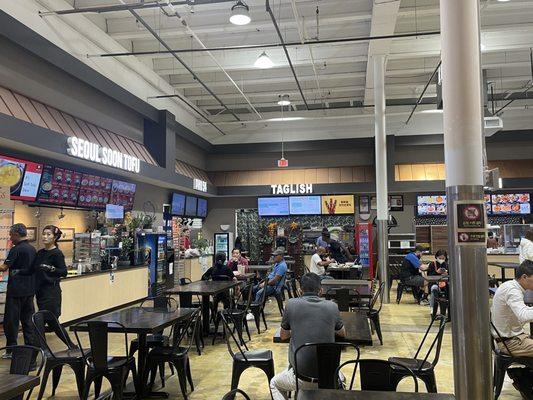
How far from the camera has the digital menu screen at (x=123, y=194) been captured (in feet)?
34.0

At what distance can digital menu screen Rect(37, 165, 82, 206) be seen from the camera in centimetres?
818

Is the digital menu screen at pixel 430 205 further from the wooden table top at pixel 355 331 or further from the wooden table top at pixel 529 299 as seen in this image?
the wooden table top at pixel 355 331

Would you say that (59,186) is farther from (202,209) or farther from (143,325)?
(202,209)

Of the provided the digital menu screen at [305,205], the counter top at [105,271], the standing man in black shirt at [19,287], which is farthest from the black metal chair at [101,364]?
the digital menu screen at [305,205]

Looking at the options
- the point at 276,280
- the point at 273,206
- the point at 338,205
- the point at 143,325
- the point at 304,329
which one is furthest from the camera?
the point at 273,206

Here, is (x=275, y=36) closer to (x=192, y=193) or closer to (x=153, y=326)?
(x=192, y=193)

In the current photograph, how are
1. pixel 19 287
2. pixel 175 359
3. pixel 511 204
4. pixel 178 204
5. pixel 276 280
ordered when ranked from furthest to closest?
pixel 511 204 < pixel 178 204 < pixel 276 280 < pixel 19 287 < pixel 175 359

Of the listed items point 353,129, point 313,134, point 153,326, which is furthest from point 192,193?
point 153,326

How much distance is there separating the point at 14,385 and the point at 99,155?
6551 mm

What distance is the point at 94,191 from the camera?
9.65m

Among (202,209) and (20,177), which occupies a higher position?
(202,209)

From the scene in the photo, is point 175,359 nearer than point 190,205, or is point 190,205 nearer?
point 175,359

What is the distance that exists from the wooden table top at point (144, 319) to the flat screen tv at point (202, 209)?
1070cm

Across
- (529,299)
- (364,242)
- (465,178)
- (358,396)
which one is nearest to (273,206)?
(364,242)
